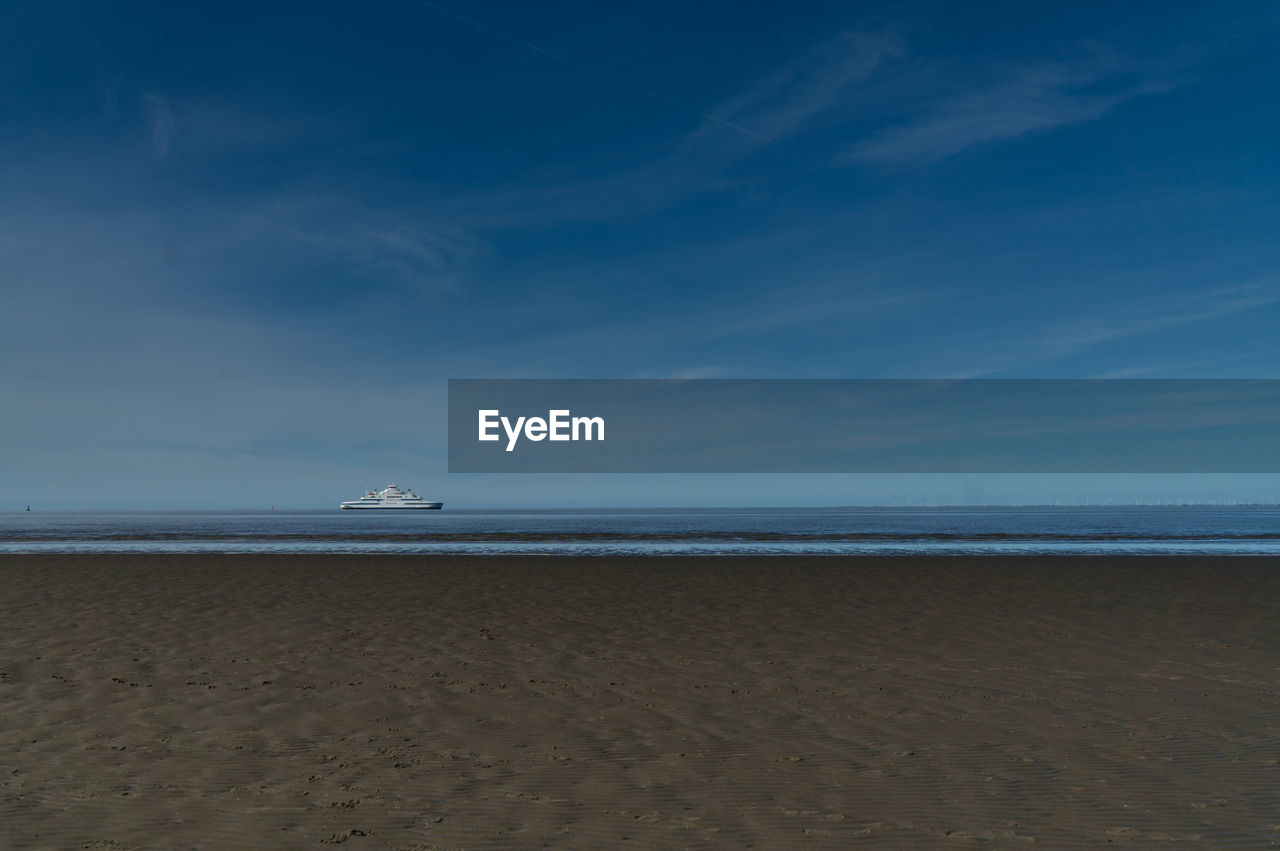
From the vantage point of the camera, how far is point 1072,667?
11500 millimetres

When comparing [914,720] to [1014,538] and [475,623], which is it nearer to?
[475,623]

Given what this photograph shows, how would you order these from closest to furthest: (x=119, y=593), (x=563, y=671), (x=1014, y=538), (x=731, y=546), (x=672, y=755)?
(x=672, y=755), (x=563, y=671), (x=119, y=593), (x=731, y=546), (x=1014, y=538)

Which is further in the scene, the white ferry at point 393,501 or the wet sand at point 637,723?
the white ferry at point 393,501

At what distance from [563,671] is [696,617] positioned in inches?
221

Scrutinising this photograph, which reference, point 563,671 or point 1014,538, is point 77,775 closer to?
point 563,671

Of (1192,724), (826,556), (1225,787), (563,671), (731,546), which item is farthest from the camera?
(731,546)

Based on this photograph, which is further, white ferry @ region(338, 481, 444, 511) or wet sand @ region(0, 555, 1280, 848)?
white ferry @ region(338, 481, 444, 511)

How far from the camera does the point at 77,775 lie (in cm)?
683

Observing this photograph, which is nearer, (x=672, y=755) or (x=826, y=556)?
(x=672, y=755)

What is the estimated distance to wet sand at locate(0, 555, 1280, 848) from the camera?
19.4 ft

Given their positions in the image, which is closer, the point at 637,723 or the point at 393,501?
the point at 637,723

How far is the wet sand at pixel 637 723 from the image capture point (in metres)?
5.90

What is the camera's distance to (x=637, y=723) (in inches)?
338

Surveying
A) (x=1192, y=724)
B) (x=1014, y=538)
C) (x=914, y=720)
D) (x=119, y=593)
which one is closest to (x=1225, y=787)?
(x=1192, y=724)
